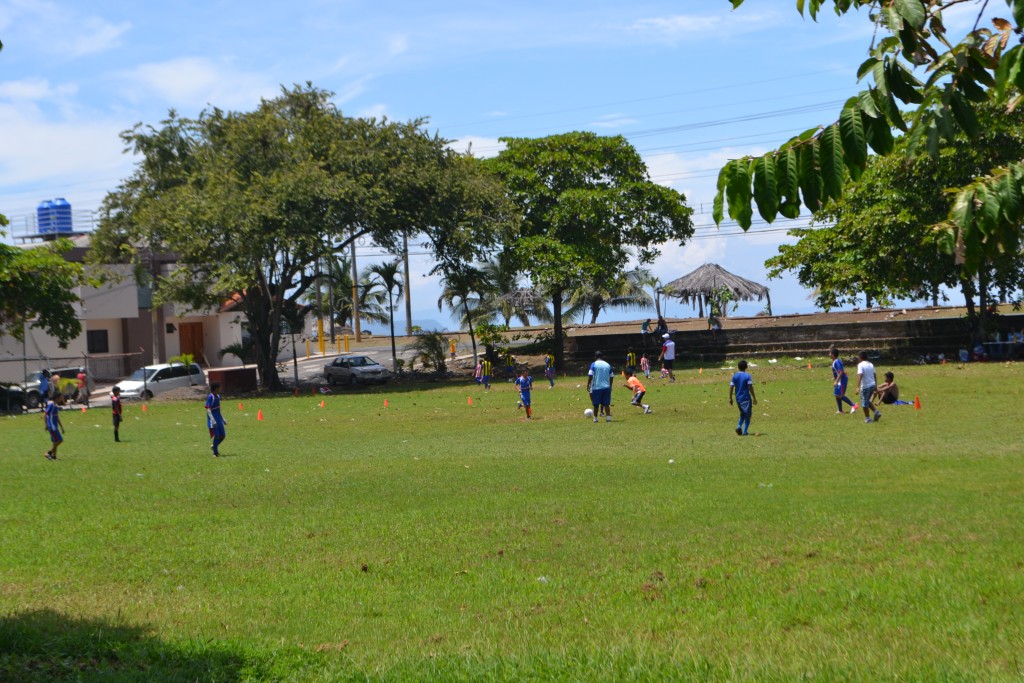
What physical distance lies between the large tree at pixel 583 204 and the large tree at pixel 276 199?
227cm

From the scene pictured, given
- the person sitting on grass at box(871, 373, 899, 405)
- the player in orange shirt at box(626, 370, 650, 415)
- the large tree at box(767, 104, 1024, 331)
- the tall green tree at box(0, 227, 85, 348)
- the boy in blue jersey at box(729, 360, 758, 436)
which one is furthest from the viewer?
the tall green tree at box(0, 227, 85, 348)

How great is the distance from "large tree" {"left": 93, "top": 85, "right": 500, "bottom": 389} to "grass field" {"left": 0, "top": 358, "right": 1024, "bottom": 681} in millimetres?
19914

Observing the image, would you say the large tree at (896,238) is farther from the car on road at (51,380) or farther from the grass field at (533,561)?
the car on road at (51,380)

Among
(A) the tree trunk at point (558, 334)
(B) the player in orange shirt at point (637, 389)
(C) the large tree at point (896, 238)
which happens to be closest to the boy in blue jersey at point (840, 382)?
(B) the player in orange shirt at point (637, 389)

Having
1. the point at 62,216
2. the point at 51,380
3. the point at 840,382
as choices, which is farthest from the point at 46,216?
the point at 840,382

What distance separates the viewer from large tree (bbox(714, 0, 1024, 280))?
470 centimetres

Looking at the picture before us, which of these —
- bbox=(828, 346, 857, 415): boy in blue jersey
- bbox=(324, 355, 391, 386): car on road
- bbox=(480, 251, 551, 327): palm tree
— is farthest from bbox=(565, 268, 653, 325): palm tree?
bbox=(828, 346, 857, 415): boy in blue jersey

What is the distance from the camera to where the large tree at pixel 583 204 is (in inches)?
1767

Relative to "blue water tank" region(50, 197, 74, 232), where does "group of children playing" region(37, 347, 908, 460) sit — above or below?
below

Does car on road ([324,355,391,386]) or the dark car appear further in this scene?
car on road ([324,355,391,386])

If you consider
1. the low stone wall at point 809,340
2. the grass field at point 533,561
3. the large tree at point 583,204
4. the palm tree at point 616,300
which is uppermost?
the large tree at point 583,204

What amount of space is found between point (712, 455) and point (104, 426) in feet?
67.5

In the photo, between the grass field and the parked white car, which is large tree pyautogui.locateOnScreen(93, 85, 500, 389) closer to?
the parked white car

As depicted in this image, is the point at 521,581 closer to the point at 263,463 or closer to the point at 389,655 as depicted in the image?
the point at 389,655
